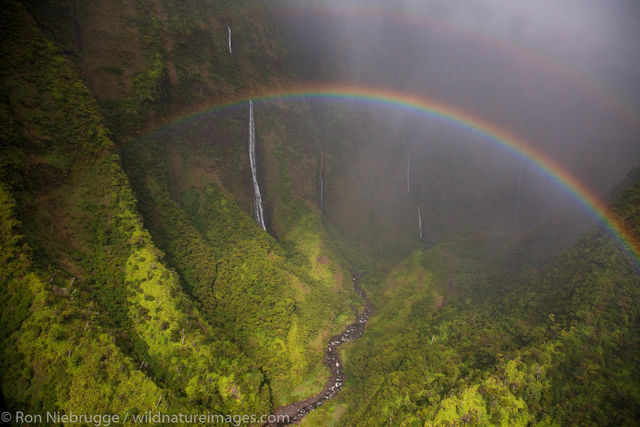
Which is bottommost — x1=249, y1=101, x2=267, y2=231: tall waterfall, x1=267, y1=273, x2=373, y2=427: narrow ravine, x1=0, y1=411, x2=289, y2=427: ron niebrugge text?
x1=267, y1=273, x2=373, y2=427: narrow ravine

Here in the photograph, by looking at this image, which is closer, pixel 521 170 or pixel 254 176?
pixel 254 176

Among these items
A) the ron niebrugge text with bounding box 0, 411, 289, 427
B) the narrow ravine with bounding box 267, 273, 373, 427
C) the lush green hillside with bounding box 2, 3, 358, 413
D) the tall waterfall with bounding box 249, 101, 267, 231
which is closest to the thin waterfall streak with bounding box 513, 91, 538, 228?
the narrow ravine with bounding box 267, 273, 373, 427

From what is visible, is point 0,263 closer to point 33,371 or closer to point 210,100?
point 33,371

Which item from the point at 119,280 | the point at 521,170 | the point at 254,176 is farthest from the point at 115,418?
the point at 521,170

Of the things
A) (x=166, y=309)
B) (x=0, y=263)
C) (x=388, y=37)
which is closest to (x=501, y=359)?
(x=166, y=309)

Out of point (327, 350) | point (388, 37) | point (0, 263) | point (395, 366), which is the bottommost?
point (327, 350)

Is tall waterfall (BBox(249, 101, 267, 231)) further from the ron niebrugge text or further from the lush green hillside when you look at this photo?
the ron niebrugge text

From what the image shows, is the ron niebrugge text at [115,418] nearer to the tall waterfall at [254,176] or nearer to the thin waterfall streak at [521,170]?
the tall waterfall at [254,176]

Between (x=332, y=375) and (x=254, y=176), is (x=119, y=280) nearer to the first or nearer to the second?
(x=332, y=375)
